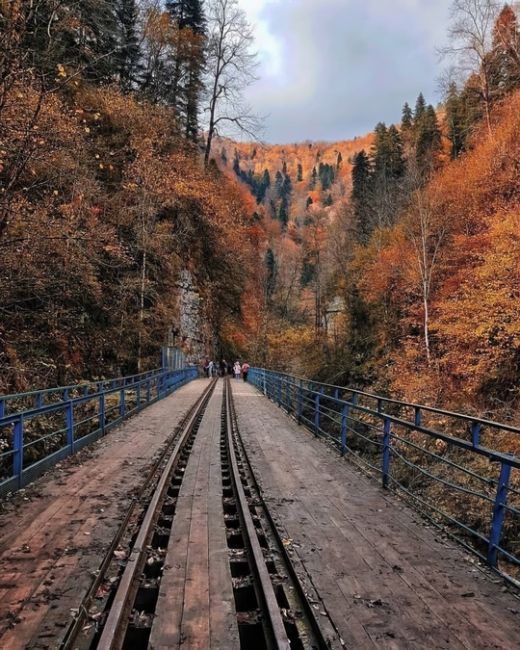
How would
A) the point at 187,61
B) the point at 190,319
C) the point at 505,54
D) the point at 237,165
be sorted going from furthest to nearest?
the point at 237,165 < the point at 187,61 < the point at 190,319 < the point at 505,54

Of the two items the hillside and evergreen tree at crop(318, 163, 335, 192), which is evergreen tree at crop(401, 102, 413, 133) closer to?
the hillside

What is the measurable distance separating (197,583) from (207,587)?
0.11m

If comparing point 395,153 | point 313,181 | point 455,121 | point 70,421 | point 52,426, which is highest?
point 313,181

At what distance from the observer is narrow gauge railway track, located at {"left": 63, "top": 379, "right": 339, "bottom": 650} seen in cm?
316

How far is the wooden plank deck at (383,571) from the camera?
331 cm

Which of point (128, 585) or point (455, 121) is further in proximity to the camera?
point (455, 121)

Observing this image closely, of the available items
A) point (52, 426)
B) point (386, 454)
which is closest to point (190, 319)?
point (52, 426)

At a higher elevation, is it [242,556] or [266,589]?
[266,589]

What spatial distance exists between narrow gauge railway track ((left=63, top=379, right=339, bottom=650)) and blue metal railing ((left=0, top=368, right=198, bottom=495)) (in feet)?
6.78

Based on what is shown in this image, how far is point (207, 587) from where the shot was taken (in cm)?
388

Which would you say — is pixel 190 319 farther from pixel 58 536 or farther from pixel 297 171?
pixel 297 171

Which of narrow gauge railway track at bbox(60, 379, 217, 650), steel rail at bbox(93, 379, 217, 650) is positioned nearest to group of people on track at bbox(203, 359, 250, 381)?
narrow gauge railway track at bbox(60, 379, 217, 650)

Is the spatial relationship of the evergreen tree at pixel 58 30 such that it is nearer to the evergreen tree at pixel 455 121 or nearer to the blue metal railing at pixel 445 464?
the blue metal railing at pixel 445 464

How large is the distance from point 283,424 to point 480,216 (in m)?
12.9
